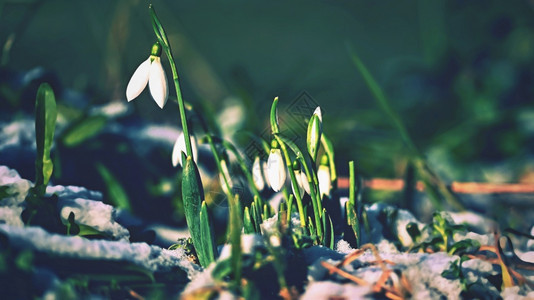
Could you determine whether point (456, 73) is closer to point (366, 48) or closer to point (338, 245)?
point (366, 48)

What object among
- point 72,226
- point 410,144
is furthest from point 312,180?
Answer: point 410,144

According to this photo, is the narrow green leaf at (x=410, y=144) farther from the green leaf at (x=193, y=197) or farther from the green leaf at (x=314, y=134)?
the green leaf at (x=193, y=197)

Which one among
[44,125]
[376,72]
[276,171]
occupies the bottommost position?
[276,171]

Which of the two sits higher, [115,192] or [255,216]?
[115,192]

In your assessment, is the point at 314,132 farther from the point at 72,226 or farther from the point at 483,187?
the point at 483,187

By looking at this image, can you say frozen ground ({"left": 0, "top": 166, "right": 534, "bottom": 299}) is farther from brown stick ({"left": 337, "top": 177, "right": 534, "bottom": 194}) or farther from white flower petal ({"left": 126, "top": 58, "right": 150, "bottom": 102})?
brown stick ({"left": 337, "top": 177, "right": 534, "bottom": 194})

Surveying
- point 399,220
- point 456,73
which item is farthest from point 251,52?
point 399,220
